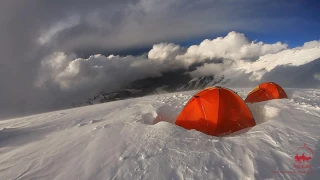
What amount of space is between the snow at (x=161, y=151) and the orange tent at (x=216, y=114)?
1209 millimetres

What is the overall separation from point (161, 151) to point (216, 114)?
3.14 meters

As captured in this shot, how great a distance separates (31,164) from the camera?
700 centimetres

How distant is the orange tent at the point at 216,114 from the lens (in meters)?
9.03

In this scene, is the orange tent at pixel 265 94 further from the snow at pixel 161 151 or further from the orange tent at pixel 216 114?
the orange tent at pixel 216 114

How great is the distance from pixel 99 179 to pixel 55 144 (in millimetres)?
3248

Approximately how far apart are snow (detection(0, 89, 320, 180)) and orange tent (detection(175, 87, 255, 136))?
1209 millimetres

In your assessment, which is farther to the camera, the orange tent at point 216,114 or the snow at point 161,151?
the orange tent at point 216,114

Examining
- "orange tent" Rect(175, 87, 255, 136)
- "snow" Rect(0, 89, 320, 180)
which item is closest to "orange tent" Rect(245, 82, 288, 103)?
"snow" Rect(0, 89, 320, 180)

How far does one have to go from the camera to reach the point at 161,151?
22.3ft

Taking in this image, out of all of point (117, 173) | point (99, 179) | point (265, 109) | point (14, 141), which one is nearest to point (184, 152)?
point (117, 173)

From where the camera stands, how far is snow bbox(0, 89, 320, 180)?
5.91m

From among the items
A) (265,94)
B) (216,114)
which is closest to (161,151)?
(216,114)

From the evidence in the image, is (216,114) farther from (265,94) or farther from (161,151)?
(265,94)

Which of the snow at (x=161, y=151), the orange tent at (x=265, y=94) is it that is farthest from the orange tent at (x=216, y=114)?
the orange tent at (x=265, y=94)
